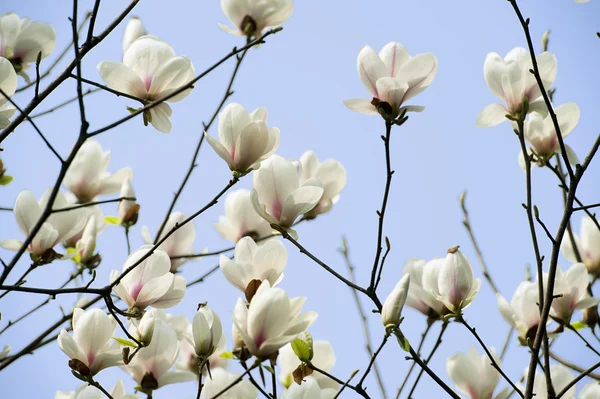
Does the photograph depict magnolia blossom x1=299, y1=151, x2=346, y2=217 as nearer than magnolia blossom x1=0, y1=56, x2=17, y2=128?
No

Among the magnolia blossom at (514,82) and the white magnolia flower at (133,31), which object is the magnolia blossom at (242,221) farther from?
the magnolia blossom at (514,82)

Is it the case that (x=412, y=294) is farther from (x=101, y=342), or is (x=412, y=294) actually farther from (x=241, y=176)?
(x=101, y=342)

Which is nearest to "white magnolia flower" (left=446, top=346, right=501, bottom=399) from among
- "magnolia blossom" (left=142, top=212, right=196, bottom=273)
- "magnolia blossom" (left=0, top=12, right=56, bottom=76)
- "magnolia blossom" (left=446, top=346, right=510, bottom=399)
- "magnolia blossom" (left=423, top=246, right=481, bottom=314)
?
"magnolia blossom" (left=446, top=346, right=510, bottom=399)

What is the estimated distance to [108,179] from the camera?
179cm

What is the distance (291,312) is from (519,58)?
71cm

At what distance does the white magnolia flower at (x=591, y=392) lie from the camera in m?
1.15

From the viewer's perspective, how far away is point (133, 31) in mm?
1400

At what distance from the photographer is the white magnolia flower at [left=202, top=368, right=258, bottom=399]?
1.16 m

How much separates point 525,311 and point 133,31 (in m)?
0.99

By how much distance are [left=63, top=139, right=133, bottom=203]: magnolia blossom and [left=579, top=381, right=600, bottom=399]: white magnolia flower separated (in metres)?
1.20

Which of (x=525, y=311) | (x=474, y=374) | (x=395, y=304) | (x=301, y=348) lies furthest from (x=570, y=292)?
(x=301, y=348)

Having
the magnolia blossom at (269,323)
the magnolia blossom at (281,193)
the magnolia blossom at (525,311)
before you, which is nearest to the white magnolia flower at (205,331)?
the magnolia blossom at (269,323)

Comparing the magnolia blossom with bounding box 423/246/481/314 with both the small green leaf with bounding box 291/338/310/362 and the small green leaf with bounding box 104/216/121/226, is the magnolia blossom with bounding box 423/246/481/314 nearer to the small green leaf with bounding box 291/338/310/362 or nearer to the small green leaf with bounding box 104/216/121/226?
the small green leaf with bounding box 291/338/310/362

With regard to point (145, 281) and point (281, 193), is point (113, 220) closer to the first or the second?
point (145, 281)
